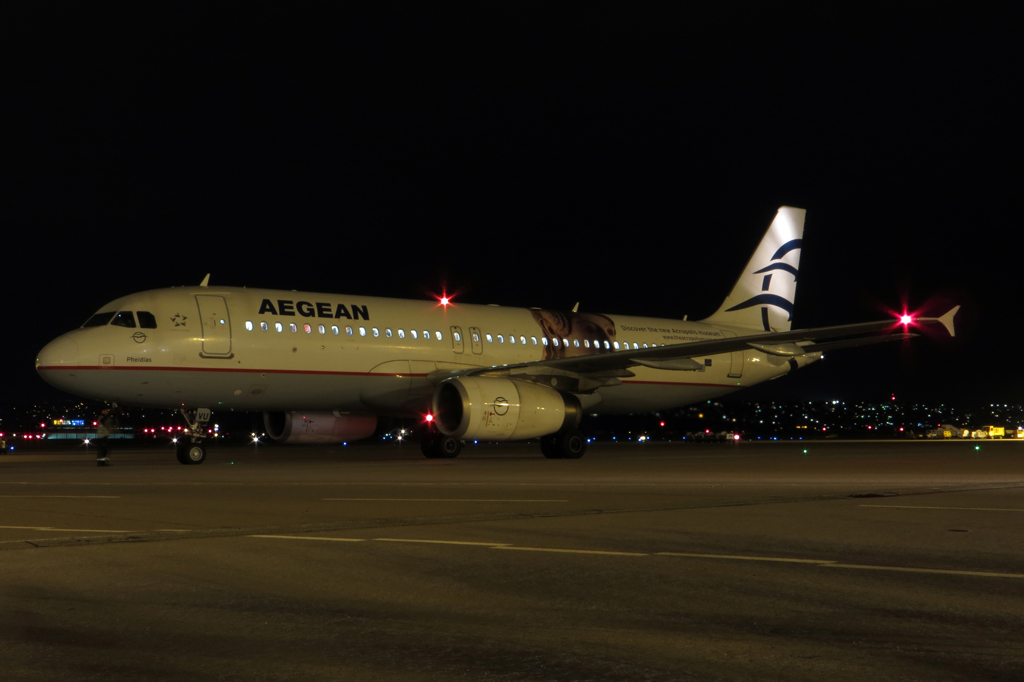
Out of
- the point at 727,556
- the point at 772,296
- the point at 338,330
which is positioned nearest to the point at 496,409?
the point at 338,330

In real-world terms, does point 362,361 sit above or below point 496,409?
above

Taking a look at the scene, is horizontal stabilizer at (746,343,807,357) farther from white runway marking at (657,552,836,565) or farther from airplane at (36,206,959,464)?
white runway marking at (657,552,836,565)

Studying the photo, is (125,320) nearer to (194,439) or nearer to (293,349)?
(194,439)

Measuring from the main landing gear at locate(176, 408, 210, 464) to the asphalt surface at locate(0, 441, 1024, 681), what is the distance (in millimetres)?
9797

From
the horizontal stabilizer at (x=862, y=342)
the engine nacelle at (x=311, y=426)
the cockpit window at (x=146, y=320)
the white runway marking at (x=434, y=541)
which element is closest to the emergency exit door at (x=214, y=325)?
the cockpit window at (x=146, y=320)

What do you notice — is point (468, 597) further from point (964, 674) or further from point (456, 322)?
point (456, 322)

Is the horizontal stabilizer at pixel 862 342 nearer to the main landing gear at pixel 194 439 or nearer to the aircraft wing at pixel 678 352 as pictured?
the aircraft wing at pixel 678 352

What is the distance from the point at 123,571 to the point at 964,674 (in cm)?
495

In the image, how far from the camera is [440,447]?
24.4 m

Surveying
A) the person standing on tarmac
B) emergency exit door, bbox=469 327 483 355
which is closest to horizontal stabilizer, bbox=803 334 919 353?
emergency exit door, bbox=469 327 483 355

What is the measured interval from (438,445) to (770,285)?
15368mm

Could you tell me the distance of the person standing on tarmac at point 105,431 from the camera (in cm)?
2103

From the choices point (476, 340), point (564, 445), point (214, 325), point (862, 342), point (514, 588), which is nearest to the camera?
point (514, 588)

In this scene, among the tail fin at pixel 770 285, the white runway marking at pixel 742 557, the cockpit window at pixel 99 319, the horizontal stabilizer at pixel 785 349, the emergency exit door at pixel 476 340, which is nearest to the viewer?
the white runway marking at pixel 742 557
